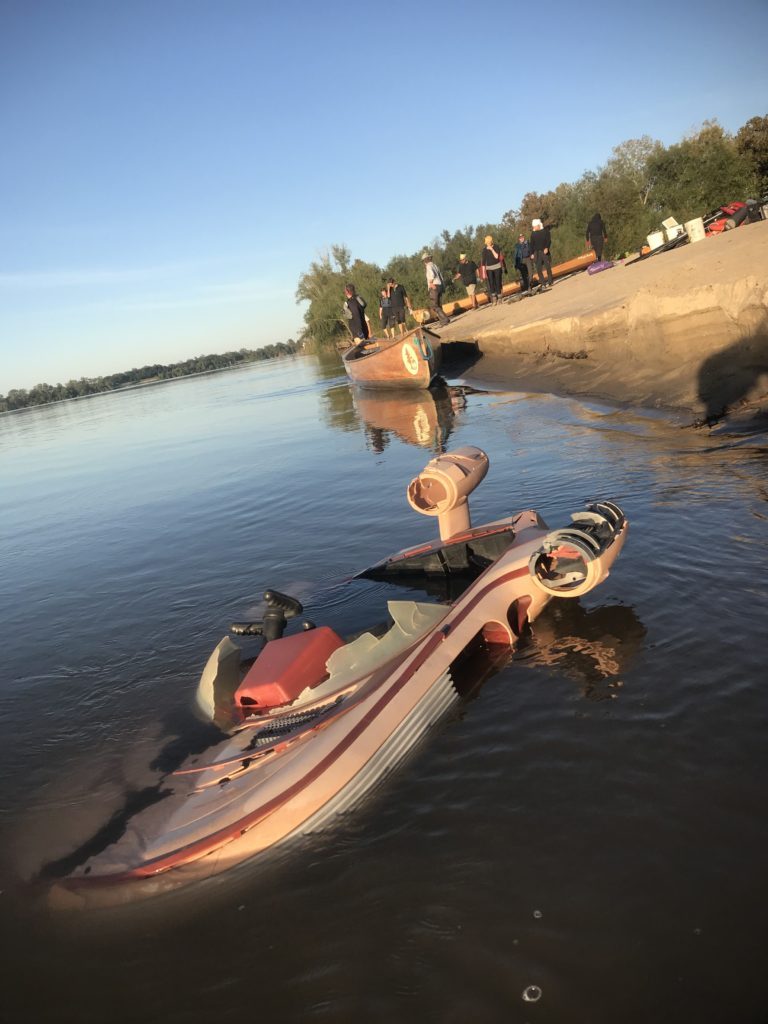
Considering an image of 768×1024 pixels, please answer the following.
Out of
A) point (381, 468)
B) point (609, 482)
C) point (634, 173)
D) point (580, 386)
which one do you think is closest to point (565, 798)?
point (609, 482)

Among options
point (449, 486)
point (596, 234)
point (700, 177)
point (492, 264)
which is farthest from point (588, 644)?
point (700, 177)

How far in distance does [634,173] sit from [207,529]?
42.9 m

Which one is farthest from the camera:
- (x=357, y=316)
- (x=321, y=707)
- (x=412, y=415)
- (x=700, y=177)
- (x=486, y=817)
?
(x=700, y=177)

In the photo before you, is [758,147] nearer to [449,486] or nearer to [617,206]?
[617,206]

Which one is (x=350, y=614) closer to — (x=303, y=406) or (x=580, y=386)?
(x=580, y=386)

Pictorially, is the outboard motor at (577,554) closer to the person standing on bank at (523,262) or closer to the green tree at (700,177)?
the person standing on bank at (523,262)

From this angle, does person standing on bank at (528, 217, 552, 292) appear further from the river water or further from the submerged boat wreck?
the submerged boat wreck

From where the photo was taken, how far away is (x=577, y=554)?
3764 mm

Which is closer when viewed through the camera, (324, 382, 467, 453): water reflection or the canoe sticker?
(324, 382, 467, 453): water reflection

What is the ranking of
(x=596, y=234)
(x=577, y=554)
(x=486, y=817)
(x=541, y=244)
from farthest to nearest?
(x=596, y=234)
(x=541, y=244)
(x=577, y=554)
(x=486, y=817)

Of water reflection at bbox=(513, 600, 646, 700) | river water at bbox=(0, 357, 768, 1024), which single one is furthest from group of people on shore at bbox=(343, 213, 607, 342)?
water reflection at bbox=(513, 600, 646, 700)

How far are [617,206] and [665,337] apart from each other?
90.8ft

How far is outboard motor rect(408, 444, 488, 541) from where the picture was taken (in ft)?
15.1

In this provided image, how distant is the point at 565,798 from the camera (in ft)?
9.01
